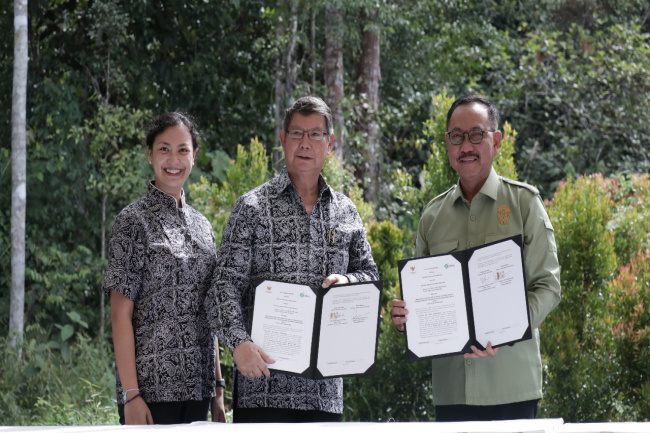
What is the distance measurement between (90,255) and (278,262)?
6.83 metres

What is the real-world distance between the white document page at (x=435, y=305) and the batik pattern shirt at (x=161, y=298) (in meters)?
0.70

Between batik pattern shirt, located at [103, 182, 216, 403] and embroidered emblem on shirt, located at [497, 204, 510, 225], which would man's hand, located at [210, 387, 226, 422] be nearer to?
batik pattern shirt, located at [103, 182, 216, 403]

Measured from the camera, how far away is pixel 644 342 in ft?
17.1

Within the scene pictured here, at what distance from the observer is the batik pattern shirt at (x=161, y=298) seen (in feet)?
9.67

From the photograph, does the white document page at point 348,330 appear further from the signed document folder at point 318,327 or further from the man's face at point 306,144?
the man's face at point 306,144

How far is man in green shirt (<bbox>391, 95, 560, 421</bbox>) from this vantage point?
9.59 feet

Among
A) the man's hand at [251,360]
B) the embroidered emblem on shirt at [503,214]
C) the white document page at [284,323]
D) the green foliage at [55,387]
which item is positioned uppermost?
the embroidered emblem on shirt at [503,214]

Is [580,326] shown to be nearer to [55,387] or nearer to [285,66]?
[55,387]

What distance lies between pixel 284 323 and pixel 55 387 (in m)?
4.81

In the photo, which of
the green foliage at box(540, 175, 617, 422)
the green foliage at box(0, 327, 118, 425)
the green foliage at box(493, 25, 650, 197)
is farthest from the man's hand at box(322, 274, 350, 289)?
the green foliage at box(493, 25, 650, 197)

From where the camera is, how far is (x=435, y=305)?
9.49 feet

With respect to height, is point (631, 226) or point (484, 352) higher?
point (631, 226)

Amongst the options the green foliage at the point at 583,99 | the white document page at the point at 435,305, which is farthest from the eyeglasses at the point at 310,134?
the green foliage at the point at 583,99

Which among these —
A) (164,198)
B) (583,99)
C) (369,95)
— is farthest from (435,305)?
(583,99)
